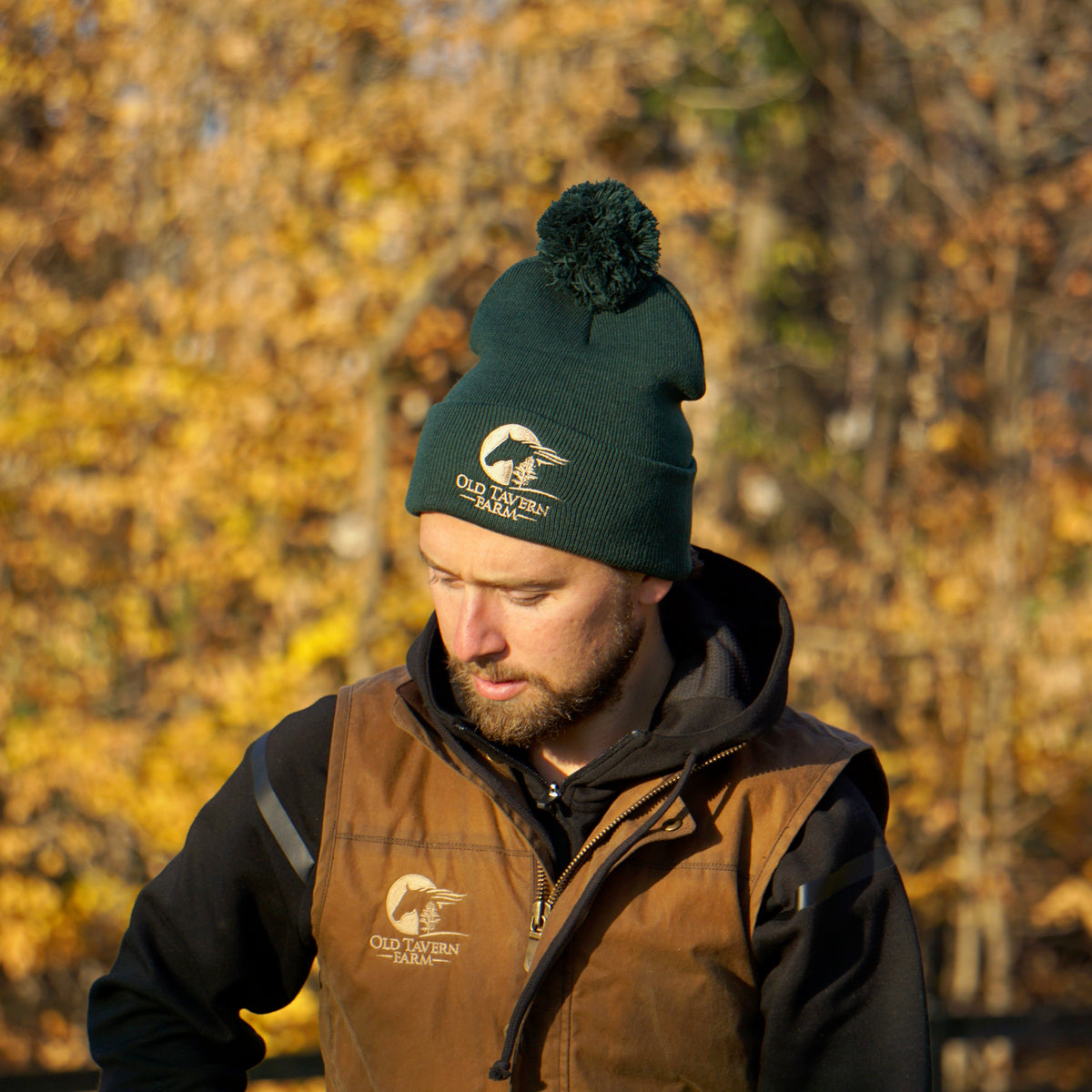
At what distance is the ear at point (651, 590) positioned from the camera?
1.93 m

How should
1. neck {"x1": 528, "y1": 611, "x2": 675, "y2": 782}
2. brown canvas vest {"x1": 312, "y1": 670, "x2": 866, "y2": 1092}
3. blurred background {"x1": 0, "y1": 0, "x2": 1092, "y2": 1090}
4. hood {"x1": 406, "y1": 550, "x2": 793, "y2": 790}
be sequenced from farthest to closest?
blurred background {"x1": 0, "y1": 0, "x2": 1092, "y2": 1090} < neck {"x1": 528, "y1": 611, "x2": 675, "y2": 782} < hood {"x1": 406, "y1": 550, "x2": 793, "y2": 790} < brown canvas vest {"x1": 312, "y1": 670, "x2": 866, "y2": 1092}

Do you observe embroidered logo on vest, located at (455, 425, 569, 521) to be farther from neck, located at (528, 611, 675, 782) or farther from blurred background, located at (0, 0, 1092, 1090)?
blurred background, located at (0, 0, 1092, 1090)

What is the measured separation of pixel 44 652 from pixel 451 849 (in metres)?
4.73

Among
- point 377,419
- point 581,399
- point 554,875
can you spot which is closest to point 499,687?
point 554,875

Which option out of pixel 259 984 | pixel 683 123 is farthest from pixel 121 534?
pixel 259 984

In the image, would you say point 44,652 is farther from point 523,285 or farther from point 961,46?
point 961,46

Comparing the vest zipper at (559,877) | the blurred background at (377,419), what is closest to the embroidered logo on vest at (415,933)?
the vest zipper at (559,877)

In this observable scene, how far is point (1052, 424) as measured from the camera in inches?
224

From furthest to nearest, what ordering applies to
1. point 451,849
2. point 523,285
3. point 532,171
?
point 532,171
point 523,285
point 451,849

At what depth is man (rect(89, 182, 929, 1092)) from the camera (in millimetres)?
1648

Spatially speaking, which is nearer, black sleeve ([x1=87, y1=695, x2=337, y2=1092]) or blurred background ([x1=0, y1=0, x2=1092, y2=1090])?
black sleeve ([x1=87, y1=695, x2=337, y2=1092])

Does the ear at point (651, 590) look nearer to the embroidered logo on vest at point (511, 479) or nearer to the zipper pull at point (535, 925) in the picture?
the embroidered logo on vest at point (511, 479)

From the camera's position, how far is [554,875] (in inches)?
67.1

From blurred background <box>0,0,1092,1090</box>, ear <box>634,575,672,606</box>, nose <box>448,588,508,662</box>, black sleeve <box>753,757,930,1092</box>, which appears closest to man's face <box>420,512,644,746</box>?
nose <box>448,588,508,662</box>
